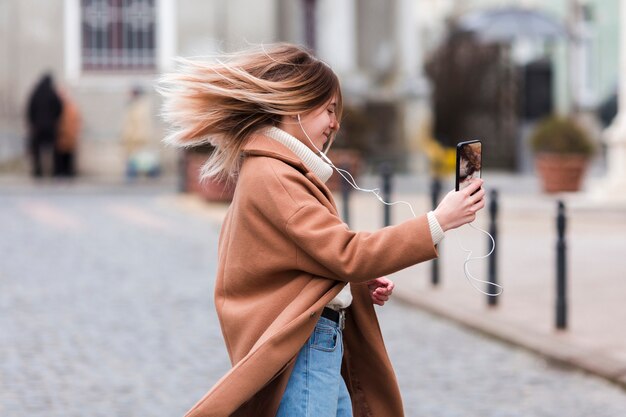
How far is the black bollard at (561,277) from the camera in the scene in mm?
8078

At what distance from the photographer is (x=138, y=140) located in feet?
81.1

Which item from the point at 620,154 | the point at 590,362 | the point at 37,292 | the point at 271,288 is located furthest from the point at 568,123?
the point at 271,288

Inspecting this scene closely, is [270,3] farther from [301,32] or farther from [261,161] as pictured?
[261,161]

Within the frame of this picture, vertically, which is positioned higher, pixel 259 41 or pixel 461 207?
pixel 259 41

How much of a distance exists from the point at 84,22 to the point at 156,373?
20128 mm

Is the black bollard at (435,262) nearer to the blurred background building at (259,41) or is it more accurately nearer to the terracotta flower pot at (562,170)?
the terracotta flower pot at (562,170)

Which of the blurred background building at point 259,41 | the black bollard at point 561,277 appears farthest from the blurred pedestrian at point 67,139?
the black bollard at point 561,277

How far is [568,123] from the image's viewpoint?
1928cm

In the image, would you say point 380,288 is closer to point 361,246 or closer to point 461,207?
point 361,246

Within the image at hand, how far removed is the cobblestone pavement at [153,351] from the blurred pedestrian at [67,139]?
1156 centimetres

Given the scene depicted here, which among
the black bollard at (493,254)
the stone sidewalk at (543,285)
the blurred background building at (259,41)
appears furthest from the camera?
the blurred background building at (259,41)

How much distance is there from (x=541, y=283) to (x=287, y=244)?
7.28 metres

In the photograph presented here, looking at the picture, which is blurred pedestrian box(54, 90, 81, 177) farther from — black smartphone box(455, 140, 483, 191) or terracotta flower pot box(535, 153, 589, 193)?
black smartphone box(455, 140, 483, 191)

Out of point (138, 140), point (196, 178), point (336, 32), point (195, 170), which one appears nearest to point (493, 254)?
point (196, 178)
